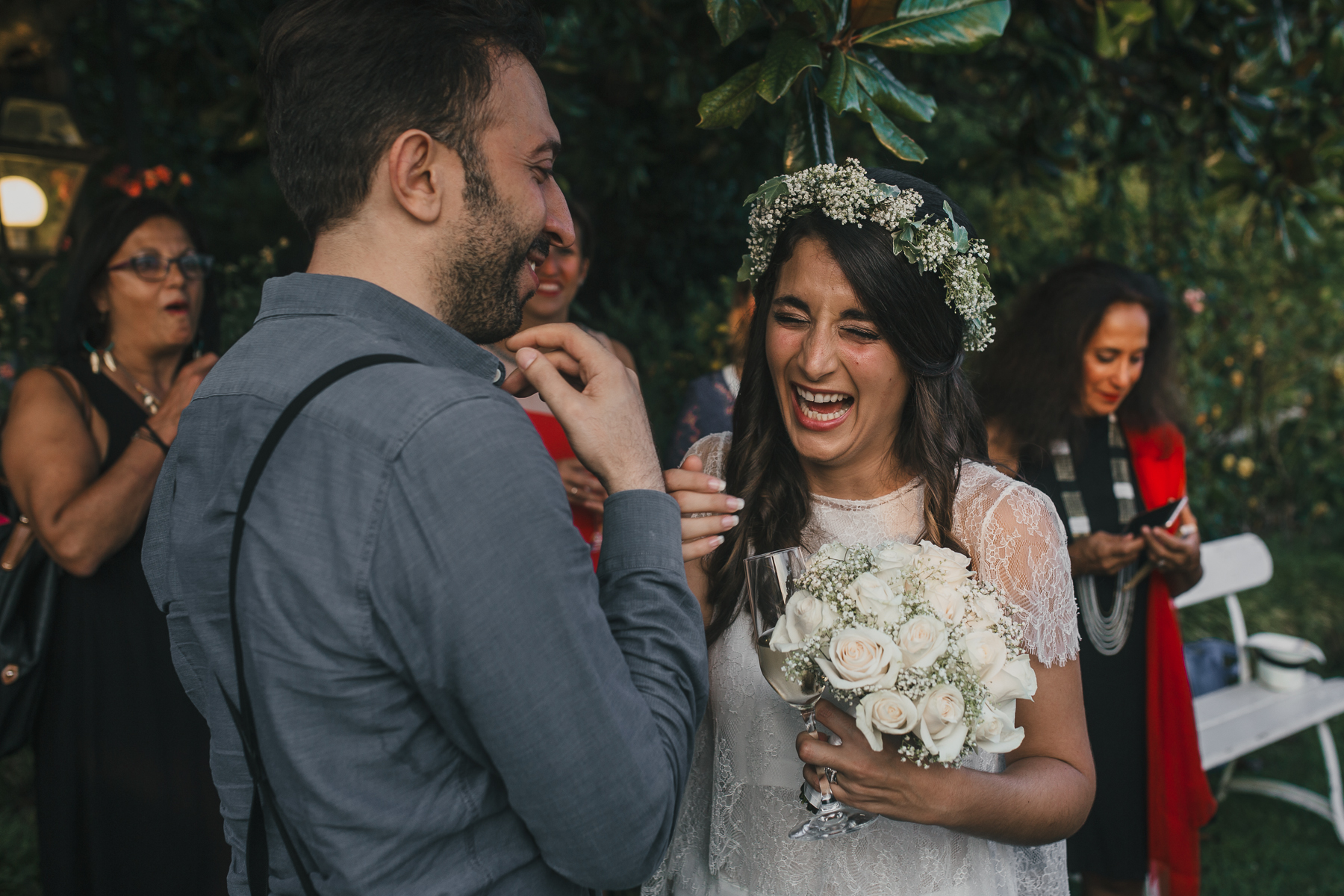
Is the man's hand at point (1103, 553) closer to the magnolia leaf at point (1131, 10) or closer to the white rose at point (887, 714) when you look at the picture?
the magnolia leaf at point (1131, 10)

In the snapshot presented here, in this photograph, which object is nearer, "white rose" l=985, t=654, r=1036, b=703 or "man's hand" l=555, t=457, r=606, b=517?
"white rose" l=985, t=654, r=1036, b=703

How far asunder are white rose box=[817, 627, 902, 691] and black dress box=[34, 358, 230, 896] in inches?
77.4

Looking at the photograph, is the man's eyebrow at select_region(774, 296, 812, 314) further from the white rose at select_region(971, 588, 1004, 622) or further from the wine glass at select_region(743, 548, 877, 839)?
the white rose at select_region(971, 588, 1004, 622)

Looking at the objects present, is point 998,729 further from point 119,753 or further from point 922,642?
point 119,753

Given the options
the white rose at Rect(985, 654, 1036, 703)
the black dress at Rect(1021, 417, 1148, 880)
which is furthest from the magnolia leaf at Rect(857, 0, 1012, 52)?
the black dress at Rect(1021, 417, 1148, 880)

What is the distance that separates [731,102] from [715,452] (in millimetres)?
900

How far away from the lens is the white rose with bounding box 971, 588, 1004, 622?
146 cm

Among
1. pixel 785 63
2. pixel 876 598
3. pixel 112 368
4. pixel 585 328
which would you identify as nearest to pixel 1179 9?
pixel 785 63

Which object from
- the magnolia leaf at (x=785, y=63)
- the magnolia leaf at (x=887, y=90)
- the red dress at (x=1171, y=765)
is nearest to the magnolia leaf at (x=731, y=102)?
the magnolia leaf at (x=785, y=63)

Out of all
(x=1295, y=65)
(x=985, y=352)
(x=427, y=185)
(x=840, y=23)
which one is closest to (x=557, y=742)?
(x=427, y=185)

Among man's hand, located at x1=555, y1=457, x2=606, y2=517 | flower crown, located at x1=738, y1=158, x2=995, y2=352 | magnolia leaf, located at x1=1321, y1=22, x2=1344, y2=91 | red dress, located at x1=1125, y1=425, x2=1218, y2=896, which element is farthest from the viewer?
red dress, located at x1=1125, y1=425, x2=1218, y2=896

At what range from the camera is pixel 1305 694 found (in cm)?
453

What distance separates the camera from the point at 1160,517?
3219 millimetres

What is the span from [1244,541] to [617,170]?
403 cm
